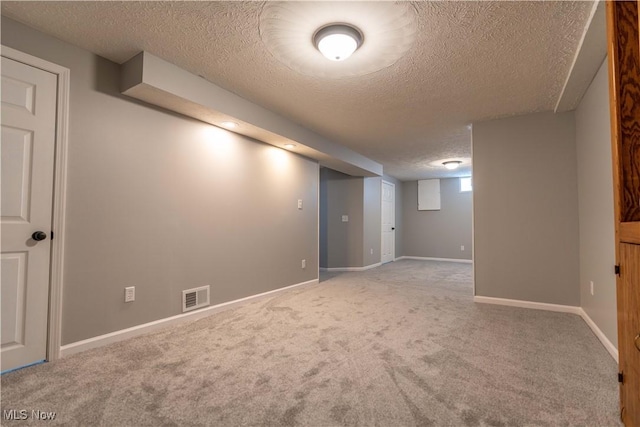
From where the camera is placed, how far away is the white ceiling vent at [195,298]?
2984mm

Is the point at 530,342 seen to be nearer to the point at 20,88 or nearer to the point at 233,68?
the point at 233,68

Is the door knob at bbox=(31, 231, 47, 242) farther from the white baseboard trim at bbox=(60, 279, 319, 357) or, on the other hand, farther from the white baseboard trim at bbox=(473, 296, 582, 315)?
the white baseboard trim at bbox=(473, 296, 582, 315)

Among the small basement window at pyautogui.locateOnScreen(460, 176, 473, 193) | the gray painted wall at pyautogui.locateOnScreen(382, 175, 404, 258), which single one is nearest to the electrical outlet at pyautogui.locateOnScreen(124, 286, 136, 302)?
the gray painted wall at pyautogui.locateOnScreen(382, 175, 404, 258)

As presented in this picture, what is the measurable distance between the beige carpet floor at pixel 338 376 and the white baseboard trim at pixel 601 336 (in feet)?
0.16

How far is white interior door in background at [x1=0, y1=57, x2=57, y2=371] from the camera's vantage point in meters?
1.95

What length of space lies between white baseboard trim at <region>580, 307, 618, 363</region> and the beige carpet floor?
0.16 feet

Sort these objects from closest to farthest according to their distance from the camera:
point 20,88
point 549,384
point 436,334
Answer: point 549,384, point 20,88, point 436,334

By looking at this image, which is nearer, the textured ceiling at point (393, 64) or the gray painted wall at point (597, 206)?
the textured ceiling at point (393, 64)

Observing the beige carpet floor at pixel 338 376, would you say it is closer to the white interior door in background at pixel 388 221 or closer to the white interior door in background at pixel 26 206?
the white interior door in background at pixel 26 206

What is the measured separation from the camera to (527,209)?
139 inches

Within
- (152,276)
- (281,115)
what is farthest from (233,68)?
(152,276)

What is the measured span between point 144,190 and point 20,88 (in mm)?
1005

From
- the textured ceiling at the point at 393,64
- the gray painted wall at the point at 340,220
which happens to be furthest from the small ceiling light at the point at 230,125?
the gray painted wall at the point at 340,220

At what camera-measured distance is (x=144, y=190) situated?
2666mm
